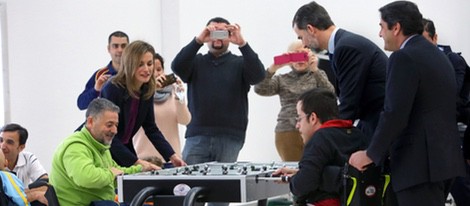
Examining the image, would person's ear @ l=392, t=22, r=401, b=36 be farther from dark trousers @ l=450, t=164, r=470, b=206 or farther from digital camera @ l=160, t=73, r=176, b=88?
digital camera @ l=160, t=73, r=176, b=88

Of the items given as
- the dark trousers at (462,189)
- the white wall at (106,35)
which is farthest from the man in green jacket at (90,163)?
the white wall at (106,35)

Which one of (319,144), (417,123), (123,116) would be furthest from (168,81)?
(417,123)

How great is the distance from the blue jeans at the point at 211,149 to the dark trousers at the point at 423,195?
217cm

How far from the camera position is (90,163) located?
4.62 m

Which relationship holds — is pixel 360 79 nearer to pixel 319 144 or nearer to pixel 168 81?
pixel 319 144

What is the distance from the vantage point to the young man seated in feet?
13.0

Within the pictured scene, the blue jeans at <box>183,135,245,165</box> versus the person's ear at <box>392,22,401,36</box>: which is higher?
the person's ear at <box>392,22,401,36</box>

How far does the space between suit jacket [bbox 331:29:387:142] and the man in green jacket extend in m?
1.25

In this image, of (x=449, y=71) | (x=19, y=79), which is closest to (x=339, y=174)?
(x=449, y=71)

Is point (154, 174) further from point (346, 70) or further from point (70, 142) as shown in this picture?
point (346, 70)

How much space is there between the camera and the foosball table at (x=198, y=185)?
4.20 meters

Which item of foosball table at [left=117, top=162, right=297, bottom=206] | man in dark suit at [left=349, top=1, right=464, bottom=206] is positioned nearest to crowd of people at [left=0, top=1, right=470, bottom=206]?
man in dark suit at [left=349, top=1, right=464, bottom=206]

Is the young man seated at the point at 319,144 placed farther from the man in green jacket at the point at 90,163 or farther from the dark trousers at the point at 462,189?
the dark trousers at the point at 462,189

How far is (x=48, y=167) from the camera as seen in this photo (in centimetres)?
759
